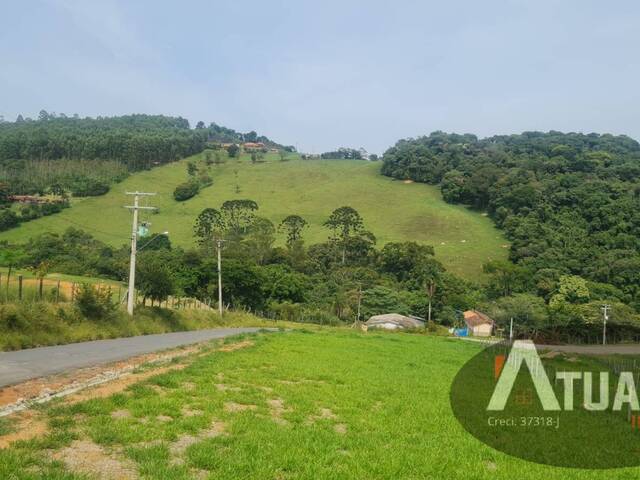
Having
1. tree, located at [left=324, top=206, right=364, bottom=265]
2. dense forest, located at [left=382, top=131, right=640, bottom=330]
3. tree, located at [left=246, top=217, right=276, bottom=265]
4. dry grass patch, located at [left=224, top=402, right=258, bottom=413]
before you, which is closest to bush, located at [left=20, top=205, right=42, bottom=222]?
tree, located at [left=246, top=217, right=276, bottom=265]

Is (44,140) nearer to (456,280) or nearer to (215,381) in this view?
(456,280)

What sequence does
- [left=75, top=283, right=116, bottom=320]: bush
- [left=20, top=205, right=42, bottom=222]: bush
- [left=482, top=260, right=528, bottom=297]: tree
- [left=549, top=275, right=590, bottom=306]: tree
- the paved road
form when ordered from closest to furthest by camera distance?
1. the paved road
2. [left=75, top=283, right=116, bottom=320]: bush
3. [left=549, top=275, right=590, bottom=306]: tree
4. [left=482, top=260, right=528, bottom=297]: tree
5. [left=20, top=205, right=42, bottom=222]: bush

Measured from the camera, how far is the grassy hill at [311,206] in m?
107

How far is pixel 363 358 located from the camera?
75.8 ft

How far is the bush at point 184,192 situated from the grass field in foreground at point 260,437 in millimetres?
126511

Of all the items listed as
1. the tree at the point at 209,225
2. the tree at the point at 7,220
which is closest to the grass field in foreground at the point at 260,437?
the tree at the point at 209,225

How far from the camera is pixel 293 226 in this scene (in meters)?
113

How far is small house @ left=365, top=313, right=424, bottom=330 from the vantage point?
72.1m

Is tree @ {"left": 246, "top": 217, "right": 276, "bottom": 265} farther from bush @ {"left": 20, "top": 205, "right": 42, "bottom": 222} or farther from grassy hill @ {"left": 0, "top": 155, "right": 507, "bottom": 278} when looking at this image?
bush @ {"left": 20, "top": 205, "right": 42, "bottom": 222}

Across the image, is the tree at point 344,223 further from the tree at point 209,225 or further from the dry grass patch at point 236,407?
the dry grass patch at point 236,407

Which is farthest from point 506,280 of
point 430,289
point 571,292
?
point 430,289

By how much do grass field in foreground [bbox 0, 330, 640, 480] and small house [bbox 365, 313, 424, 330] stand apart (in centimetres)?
5824

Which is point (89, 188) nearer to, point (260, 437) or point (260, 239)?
point (260, 239)

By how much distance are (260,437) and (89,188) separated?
5290 inches
